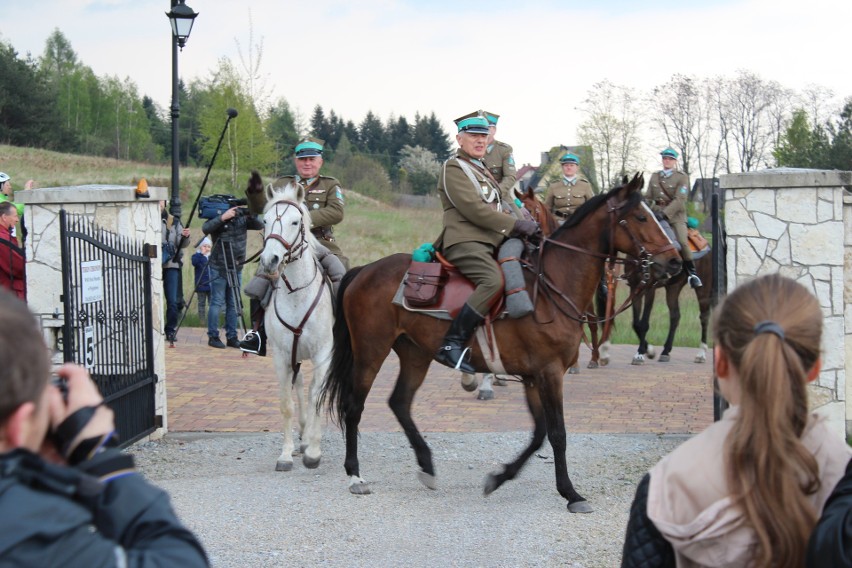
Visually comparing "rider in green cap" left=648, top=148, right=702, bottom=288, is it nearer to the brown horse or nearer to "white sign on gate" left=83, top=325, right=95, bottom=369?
the brown horse

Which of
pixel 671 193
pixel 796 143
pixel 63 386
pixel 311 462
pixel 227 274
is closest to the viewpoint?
pixel 63 386

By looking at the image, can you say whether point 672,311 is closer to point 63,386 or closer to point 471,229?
point 471,229

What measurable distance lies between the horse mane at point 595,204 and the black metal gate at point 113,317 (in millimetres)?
3695

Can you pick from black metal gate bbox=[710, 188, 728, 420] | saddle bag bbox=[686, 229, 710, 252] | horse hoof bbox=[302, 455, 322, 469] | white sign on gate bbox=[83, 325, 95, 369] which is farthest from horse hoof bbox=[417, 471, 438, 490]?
saddle bag bbox=[686, 229, 710, 252]

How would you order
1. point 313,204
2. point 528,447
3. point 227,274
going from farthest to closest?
point 227,274 < point 313,204 < point 528,447

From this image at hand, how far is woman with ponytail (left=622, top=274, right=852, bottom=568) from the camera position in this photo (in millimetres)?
2096

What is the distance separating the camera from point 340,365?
8078mm

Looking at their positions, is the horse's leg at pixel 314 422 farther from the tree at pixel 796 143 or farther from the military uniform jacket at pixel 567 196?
the tree at pixel 796 143

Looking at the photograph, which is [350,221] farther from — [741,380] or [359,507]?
[741,380]

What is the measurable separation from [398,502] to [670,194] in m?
8.76

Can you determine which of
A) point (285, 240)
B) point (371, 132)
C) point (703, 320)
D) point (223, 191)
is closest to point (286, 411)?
point (285, 240)

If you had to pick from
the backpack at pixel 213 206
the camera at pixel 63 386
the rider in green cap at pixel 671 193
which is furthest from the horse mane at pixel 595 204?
the backpack at pixel 213 206

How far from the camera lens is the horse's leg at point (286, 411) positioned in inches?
321

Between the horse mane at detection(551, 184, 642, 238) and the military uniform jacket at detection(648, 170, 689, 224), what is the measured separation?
22.9 feet
